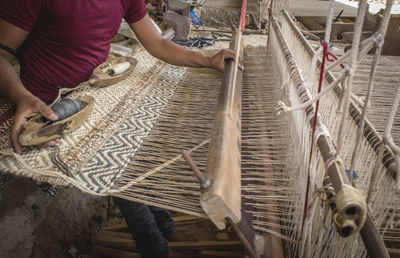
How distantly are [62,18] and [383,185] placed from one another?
1.66 meters

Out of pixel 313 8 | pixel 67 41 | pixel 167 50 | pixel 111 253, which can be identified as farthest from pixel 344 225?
pixel 313 8

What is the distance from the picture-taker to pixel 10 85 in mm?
1303

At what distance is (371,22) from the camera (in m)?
2.97

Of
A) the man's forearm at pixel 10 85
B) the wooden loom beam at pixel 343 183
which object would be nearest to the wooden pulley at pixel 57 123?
the man's forearm at pixel 10 85

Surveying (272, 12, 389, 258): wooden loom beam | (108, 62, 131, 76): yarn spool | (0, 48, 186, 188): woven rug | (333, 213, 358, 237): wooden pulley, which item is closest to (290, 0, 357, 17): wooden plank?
(0, 48, 186, 188): woven rug

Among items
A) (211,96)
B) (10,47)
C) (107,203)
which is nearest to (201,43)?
(211,96)

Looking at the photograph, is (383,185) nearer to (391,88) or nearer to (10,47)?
(391,88)

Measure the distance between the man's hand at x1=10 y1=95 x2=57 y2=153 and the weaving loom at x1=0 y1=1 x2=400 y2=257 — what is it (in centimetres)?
5

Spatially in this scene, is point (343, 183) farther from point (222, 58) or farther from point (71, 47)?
point (71, 47)

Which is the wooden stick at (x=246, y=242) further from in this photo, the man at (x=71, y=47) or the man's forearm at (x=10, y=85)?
the man's forearm at (x=10, y=85)

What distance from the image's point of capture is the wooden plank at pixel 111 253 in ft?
6.85

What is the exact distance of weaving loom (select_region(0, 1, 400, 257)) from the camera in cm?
80

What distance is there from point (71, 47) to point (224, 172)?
4.61 feet

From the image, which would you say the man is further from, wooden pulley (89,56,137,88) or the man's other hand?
wooden pulley (89,56,137,88)
